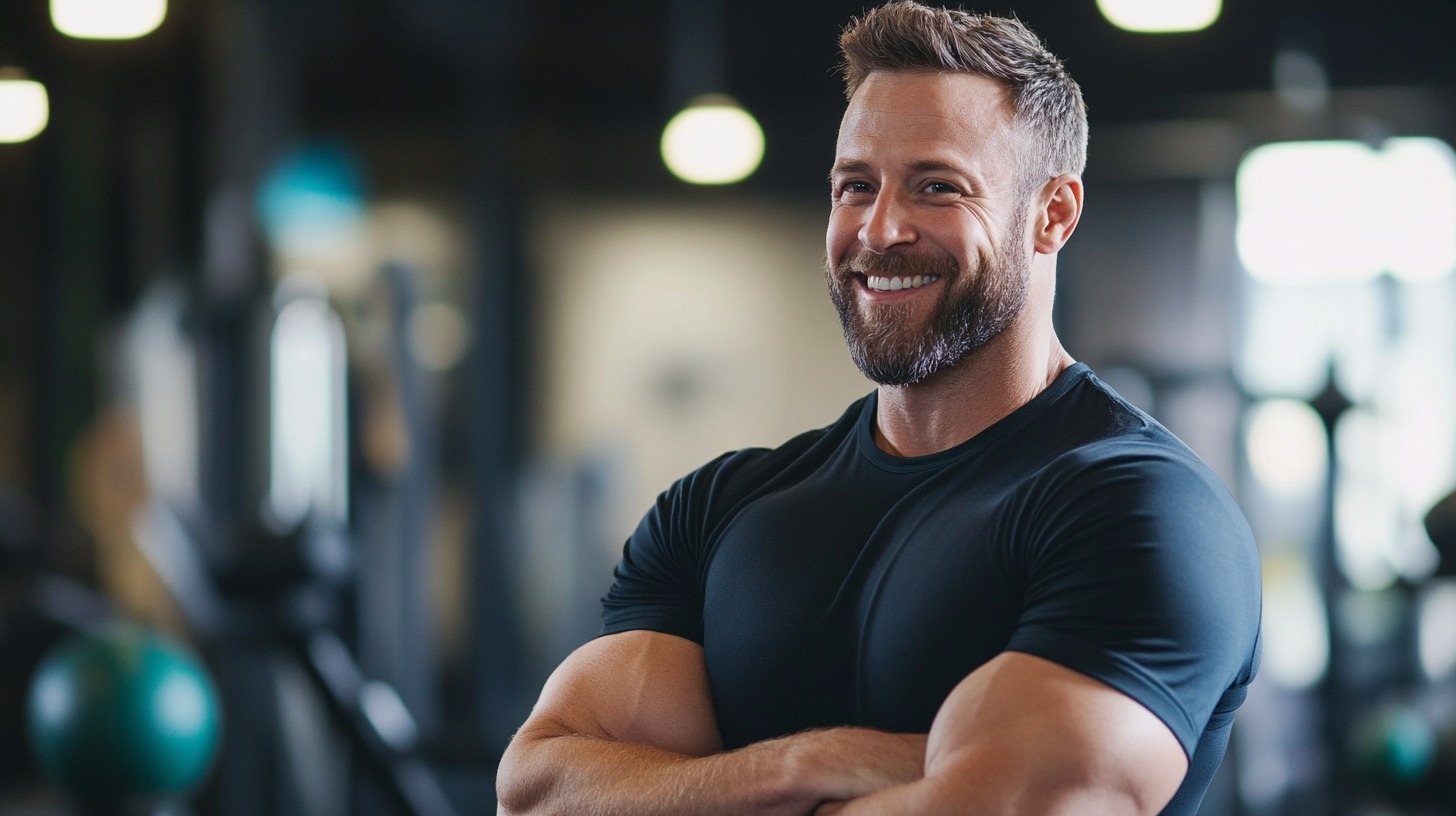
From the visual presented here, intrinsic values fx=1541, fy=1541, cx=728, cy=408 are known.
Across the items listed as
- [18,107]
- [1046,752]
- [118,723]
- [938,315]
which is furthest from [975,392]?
[18,107]

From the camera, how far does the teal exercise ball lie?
101 inches

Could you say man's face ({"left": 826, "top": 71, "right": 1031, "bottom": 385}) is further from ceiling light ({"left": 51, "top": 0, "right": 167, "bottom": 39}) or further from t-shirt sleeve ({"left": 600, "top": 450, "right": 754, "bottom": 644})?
ceiling light ({"left": 51, "top": 0, "right": 167, "bottom": 39})

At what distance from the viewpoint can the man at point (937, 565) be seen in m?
1.30

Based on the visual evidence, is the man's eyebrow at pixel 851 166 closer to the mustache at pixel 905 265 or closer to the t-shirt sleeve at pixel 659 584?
the mustache at pixel 905 265

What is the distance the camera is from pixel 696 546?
1.72 m

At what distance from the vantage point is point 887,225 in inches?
61.0

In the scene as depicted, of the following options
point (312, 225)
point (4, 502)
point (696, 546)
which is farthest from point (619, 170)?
point (696, 546)

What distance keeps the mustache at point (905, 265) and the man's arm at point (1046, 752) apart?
16.2 inches

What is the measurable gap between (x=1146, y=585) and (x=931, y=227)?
43 cm

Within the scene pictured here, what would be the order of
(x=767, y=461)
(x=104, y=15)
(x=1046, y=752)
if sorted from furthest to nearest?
(x=104, y=15), (x=767, y=461), (x=1046, y=752)

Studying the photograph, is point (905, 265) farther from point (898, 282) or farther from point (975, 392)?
point (975, 392)

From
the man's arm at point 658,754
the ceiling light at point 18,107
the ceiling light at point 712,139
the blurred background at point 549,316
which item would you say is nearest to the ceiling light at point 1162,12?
the blurred background at point 549,316

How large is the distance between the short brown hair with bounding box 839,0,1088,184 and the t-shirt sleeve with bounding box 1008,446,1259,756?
0.39 m

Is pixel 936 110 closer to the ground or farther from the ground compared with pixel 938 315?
farther from the ground
